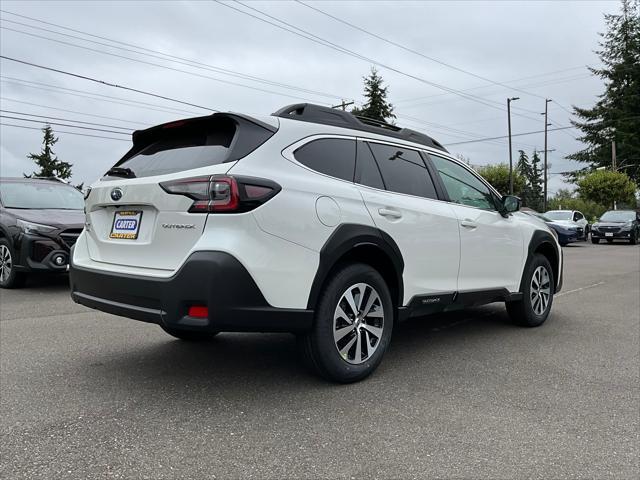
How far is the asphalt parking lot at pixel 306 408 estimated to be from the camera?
2.53 metres

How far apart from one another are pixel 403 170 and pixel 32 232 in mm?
Result: 5663

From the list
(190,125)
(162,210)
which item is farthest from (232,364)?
(190,125)

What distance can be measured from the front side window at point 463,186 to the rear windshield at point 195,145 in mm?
1949

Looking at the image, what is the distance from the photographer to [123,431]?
2.84m

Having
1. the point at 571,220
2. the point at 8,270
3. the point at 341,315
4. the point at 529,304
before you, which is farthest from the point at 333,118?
the point at 571,220

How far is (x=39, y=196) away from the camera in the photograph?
342 inches

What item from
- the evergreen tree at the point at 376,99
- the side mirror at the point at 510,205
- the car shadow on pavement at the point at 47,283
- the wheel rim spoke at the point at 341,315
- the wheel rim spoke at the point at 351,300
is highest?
the evergreen tree at the point at 376,99

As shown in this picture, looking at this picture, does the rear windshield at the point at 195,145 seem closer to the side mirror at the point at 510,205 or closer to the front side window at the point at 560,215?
the side mirror at the point at 510,205

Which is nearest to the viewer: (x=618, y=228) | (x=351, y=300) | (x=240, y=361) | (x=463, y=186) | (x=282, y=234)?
(x=282, y=234)

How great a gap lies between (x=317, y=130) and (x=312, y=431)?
6.40ft

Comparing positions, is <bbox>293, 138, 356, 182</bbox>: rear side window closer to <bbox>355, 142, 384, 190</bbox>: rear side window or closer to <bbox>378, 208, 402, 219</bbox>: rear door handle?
<bbox>355, 142, 384, 190</bbox>: rear side window

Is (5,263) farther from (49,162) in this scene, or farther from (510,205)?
(49,162)

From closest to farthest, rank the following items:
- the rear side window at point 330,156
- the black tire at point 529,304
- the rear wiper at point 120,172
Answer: the rear side window at point 330,156, the rear wiper at point 120,172, the black tire at point 529,304

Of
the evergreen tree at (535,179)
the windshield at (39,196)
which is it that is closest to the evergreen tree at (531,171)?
the evergreen tree at (535,179)
